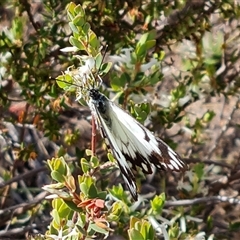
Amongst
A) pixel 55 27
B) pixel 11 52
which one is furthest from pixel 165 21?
pixel 11 52

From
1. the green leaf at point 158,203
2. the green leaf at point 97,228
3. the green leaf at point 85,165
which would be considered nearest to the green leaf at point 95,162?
the green leaf at point 85,165

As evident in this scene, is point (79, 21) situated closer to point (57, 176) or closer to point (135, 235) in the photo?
point (57, 176)

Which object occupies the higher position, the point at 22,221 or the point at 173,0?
the point at 173,0

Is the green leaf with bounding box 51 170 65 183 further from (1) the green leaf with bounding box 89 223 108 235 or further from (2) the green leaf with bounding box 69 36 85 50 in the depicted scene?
(2) the green leaf with bounding box 69 36 85 50

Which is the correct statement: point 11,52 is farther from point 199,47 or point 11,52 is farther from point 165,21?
point 199,47

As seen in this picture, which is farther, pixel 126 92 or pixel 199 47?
pixel 199 47

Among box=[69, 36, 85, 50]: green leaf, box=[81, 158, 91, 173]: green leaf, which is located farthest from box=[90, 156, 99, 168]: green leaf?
box=[69, 36, 85, 50]: green leaf

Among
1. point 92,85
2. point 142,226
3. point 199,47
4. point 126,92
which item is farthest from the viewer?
point 199,47

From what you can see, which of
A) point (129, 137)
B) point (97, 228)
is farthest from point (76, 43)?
point (97, 228)

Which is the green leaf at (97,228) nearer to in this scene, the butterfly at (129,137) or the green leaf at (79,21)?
the butterfly at (129,137)

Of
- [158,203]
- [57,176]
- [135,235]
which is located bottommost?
[158,203]

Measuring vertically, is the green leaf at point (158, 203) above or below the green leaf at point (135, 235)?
below
